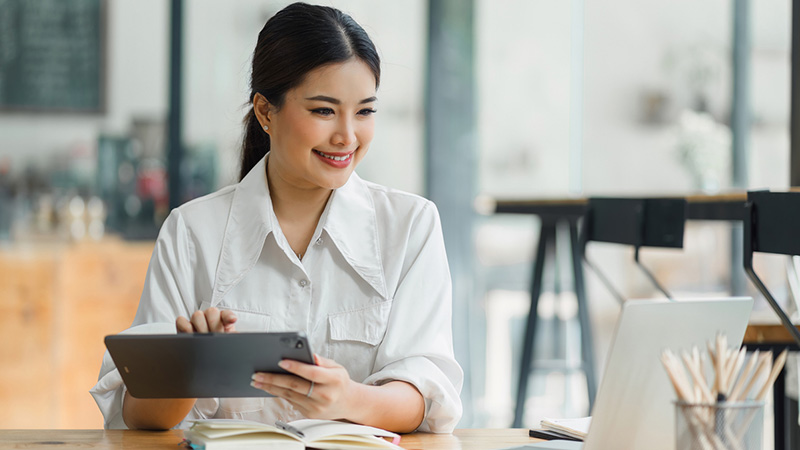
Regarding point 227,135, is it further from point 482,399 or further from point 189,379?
point 189,379

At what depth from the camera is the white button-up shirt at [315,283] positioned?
1550 mm

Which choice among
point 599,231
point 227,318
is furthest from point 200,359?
point 599,231

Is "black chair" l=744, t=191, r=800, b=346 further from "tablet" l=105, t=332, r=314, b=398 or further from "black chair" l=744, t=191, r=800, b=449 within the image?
"tablet" l=105, t=332, r=314, b=398

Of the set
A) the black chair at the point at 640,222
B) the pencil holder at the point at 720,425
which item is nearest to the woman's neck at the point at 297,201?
the pencil holder at the point at 720,425

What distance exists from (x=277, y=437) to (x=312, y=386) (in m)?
0.09

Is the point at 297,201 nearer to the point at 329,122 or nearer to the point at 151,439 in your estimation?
the point at 329,122

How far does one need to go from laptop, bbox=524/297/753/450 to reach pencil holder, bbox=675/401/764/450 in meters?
0.09

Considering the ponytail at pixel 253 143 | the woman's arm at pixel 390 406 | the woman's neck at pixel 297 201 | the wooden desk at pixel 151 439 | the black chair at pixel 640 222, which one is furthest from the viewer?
the black chair at pixel 640 222

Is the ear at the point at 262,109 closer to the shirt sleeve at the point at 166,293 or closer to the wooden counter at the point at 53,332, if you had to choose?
the shirt sleeve at the point at 166,293

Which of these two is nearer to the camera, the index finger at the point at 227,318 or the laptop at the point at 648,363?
the laptop at the point at 648,363

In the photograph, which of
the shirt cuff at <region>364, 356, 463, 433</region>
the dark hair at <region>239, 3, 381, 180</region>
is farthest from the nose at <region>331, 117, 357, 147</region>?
the shirt cuff at <region>364, 356, 463, 433</region>

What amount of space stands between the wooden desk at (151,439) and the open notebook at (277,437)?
0.10 meters

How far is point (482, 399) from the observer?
4.35 m

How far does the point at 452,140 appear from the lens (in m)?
4.30
